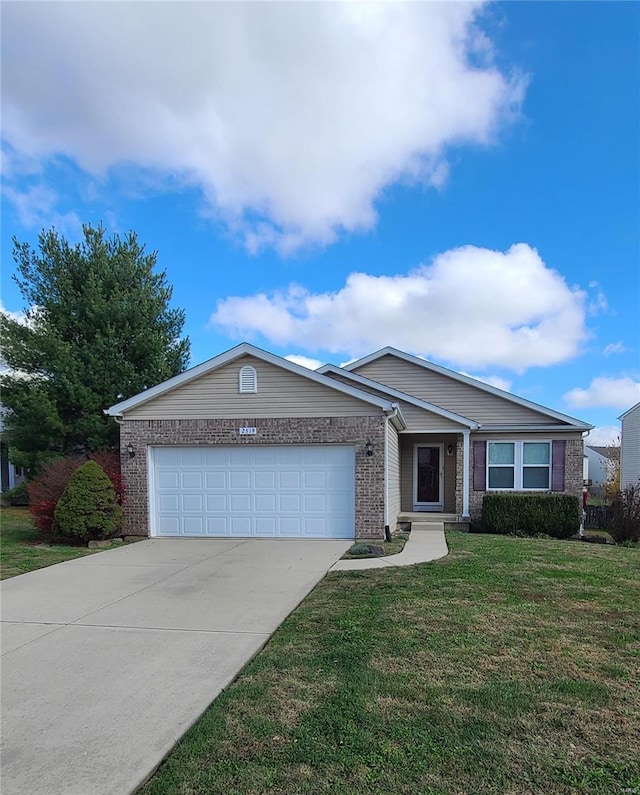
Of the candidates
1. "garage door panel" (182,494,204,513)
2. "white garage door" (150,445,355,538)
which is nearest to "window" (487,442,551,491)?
"white garage door" (150,445,355,538)

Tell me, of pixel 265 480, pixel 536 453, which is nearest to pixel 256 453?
pixel 265 480

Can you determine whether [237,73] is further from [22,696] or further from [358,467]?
[22,696]

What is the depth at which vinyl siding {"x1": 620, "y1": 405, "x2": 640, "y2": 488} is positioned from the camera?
80.4ft

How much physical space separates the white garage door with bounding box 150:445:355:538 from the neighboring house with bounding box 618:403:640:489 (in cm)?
1895

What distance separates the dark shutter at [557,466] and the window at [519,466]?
123 millimetres

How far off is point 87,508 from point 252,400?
4175 millimetres

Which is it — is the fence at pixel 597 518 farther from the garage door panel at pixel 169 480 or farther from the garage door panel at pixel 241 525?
the garage door panel at pixel 169 480

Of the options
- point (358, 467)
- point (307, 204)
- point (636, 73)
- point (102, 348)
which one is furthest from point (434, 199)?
point (102, 348)

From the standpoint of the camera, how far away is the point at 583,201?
43.4ft

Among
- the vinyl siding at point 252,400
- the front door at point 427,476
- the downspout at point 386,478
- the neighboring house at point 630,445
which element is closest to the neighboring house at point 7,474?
the vinyl siding at point 252,400

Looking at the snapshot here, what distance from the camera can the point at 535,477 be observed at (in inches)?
589

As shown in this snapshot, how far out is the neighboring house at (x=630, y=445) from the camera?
80.4ft

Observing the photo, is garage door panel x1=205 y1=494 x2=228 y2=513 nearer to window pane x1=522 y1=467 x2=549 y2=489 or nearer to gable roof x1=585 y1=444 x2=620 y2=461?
window pane x1=522 y1=467 x2=549 y2=489

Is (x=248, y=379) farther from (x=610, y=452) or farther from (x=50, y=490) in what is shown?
(x=610, y=452)
